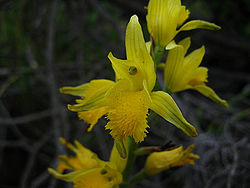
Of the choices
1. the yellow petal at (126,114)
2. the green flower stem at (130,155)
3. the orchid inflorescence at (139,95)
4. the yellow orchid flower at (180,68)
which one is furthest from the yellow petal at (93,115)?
the yellow orchid flower at (180,68)

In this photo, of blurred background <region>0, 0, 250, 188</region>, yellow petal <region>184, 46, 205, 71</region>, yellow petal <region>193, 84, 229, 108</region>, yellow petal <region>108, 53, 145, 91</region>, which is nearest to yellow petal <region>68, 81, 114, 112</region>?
yellow petal <region>108, 53, 145, 91</region>

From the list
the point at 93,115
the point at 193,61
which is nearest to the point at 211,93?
the point at 193,61

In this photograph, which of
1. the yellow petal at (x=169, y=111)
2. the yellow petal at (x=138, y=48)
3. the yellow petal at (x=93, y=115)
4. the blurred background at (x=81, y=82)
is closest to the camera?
the yellow petal at (x=169, y=111)

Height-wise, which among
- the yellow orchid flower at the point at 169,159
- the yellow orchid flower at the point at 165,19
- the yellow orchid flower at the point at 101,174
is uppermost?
the yellow orchid flower at the point at 165,19

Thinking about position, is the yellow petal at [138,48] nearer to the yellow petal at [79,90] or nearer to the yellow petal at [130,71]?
the yellow petal at [130,71]

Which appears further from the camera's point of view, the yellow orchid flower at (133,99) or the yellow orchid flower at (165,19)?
the yellow orchid flower at (165,19)

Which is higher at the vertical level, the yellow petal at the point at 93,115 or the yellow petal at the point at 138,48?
the yellow petal at the point at 138,48
